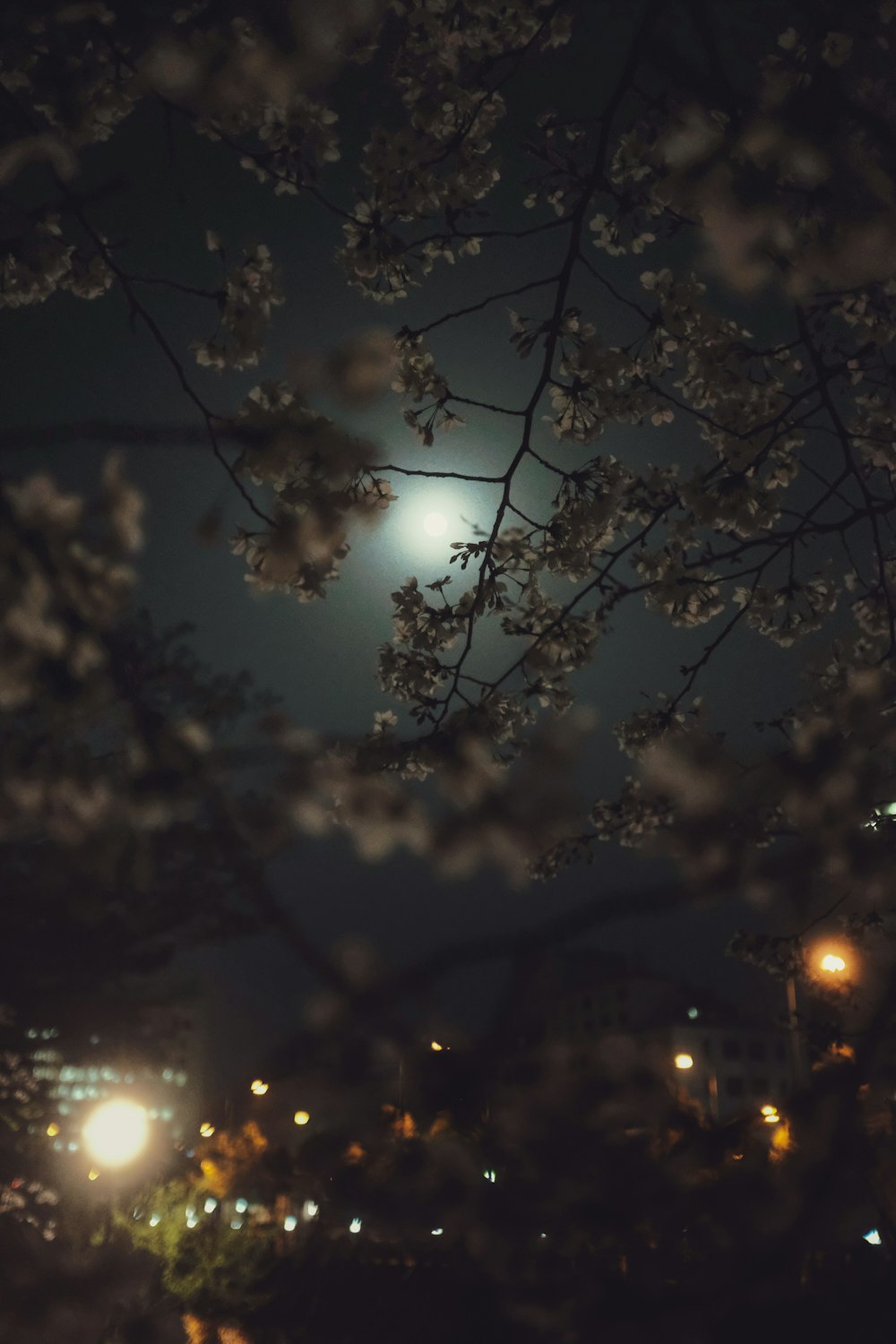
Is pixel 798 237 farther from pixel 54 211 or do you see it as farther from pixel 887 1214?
pixel 887 1214

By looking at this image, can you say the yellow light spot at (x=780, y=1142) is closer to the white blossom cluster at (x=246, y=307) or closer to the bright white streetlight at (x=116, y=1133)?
the white blossom cluster at (x=246, y=307)

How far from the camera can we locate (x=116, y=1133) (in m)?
7.77

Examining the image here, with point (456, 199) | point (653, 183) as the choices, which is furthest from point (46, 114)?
point (653, 183)

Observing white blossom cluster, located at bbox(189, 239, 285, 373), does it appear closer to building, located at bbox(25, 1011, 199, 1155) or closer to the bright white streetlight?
the bright white streetlight

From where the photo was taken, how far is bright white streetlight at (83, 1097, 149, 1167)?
7.57 m

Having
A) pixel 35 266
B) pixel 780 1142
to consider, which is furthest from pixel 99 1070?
pixel 780 1142

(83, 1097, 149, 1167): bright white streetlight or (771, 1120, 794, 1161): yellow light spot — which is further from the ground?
(83, 1097, 149, 1167): bright white streetlight

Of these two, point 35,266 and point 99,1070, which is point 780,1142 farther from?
point 99,1070

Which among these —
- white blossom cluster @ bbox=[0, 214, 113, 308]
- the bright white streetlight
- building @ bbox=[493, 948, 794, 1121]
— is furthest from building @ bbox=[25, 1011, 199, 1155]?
white blossom cluster @ bbox=[0, 214, 113, 308]

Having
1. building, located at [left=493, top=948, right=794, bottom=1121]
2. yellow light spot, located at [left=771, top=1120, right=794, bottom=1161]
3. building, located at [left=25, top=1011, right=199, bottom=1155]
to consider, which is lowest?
yellow light spot, located at [left=771, top=1120, right=794, bottom=1161]

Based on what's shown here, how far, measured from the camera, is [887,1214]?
6.82 ft

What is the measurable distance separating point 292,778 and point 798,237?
3603mm

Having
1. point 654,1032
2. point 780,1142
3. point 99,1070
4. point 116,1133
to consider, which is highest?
point 99,1070

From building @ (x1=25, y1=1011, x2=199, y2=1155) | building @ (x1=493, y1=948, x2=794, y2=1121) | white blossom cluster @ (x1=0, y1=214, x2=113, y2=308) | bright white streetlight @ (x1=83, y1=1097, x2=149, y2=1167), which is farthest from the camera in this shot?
building @ (x1=25, y1=1011, x2=199, y2=1155)
